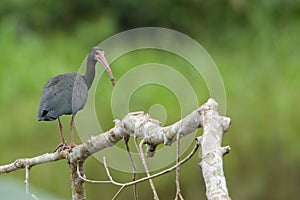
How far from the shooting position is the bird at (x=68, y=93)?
1.85 metres

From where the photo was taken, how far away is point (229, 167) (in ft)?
16.4

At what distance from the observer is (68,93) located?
6.25 ft

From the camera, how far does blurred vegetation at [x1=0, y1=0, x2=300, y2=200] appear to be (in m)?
4.75

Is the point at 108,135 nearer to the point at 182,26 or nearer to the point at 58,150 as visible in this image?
the point at 58,150

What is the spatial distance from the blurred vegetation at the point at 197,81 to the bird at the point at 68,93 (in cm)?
262

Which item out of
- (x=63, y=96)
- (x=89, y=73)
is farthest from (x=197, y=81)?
(x=63, y=96)

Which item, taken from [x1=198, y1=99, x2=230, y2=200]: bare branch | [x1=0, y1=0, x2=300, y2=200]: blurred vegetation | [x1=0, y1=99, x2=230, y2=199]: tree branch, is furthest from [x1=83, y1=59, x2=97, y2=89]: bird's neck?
[x1=0, y1=0, x2=300, y2=200]: blurred vegetation

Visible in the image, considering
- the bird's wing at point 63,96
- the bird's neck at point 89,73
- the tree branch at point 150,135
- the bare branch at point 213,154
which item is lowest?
the bare branch at point 213,154

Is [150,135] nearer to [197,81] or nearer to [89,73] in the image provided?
[89,73]

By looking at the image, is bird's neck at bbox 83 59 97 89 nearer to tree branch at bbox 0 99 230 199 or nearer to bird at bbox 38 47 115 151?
bird at bbox 38 47 115 151

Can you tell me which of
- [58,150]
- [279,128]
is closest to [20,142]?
[279,128]

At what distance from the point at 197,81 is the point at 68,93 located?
134 inches

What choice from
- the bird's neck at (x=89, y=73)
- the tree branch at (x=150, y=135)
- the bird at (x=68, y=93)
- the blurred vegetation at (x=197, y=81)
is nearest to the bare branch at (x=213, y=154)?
the tree branch at (x=150, y=135)

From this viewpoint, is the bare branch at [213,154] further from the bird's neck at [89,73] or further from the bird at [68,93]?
the bird's neck at [89,73]
